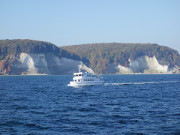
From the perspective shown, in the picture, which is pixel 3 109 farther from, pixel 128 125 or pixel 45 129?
pixel 128 125

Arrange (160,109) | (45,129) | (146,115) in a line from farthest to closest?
(160,109), (146,115), (45,129)

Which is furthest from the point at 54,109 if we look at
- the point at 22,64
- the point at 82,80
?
the point at 22,64

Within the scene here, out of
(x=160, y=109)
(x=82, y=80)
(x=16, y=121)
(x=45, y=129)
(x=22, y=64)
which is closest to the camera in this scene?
(x=45, y=129)

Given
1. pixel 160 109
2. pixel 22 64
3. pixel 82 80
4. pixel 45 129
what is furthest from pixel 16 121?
pixel 22 64

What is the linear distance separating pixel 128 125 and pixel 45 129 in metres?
7.62

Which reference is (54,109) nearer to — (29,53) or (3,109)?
(3,109)

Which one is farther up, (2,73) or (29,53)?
(29,53)

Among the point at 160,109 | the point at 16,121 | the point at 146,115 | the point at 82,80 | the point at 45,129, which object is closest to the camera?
the point at 45,129

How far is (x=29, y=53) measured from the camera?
196m

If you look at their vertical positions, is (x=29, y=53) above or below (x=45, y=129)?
above

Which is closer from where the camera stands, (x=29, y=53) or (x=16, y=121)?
(x=16, y=121)

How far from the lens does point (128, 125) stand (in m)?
26.3

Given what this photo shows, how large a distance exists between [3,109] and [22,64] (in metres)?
159

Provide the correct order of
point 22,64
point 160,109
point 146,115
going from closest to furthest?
point 146,115 → point 160,109 → point 22,64
